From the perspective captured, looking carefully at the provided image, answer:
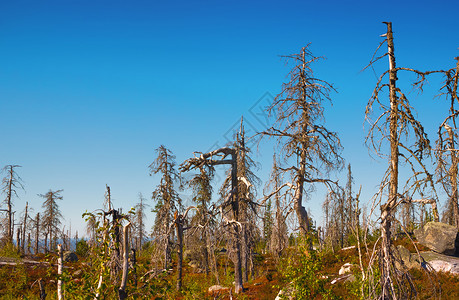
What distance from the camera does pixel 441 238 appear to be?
58.2 ft

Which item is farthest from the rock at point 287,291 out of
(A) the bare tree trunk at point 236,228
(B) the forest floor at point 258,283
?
(A) the bare tree trunk at point 236,228

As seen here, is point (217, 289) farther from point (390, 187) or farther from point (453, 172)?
point (390, 187)

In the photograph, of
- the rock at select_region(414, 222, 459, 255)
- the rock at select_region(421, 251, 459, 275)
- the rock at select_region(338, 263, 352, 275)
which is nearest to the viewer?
the rock at select_region(421, 251, 459, 275)

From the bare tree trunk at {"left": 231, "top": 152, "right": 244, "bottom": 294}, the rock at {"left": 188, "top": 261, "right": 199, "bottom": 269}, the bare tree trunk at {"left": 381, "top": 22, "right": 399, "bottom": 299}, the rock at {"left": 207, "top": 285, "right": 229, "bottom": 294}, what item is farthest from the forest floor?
the rock at {"left": 188, "top": 261, "right": 199, "bottom": 269}

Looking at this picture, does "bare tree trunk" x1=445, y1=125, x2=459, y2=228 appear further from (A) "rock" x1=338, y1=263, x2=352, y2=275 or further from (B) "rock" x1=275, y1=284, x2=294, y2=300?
(A) "rock" x1=338, y1=263, x2=352, y2=275

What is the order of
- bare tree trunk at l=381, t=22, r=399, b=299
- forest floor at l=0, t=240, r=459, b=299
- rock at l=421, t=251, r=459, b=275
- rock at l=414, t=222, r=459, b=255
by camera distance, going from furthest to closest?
rock at l=414, t=222, r=459, b=255 → rock at l=421, t=251, r=459, b=275 → forest floor at l=0, t=240, r=459, b=299 → bare tree trunk at l=381, t=22, r=399, b=299

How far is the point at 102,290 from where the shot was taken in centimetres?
643

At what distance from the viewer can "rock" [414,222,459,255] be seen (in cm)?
1750

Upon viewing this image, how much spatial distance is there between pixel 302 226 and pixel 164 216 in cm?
1465

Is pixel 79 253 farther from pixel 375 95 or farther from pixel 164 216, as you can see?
pixel 375 95

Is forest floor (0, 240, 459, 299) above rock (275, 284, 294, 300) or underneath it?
underneath

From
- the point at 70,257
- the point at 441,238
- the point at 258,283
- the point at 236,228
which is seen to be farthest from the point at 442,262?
the point at 70,257

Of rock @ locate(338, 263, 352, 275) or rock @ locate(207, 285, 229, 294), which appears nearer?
rock @ locate(338, 263, 352, 275)

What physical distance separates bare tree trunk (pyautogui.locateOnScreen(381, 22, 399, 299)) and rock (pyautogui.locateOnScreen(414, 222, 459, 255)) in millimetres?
13491
